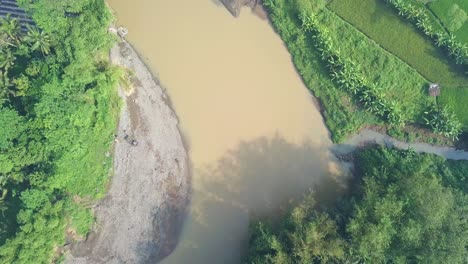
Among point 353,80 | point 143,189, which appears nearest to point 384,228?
point 353,80

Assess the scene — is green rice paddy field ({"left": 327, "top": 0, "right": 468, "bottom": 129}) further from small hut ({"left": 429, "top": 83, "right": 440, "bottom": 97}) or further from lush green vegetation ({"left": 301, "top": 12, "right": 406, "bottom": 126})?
lush green vegetation ({"left": 301, "top": 12, "right": 406, "bottom": 126})

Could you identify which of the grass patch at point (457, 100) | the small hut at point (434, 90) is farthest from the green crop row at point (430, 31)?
the small hut at point (434, 90)

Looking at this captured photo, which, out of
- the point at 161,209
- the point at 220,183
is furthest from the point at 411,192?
the point at 161,209

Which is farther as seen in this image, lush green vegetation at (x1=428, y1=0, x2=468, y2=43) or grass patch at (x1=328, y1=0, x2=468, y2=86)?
grass patch at (x1=328, y1=0, x2=468, y2=86)

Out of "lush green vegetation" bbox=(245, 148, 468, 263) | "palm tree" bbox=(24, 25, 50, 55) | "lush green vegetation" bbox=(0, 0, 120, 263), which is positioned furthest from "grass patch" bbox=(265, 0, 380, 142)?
"palm tree" bbox=(24, 25, 50, 55)

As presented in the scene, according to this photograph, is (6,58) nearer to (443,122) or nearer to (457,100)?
(443,122)

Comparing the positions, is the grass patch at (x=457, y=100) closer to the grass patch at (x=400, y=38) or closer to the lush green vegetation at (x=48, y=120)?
the grass patch at (x=400, y=38)
